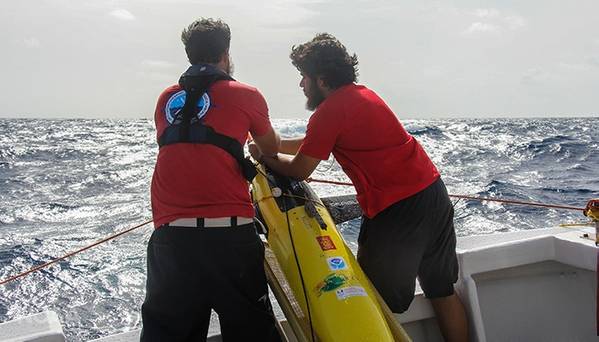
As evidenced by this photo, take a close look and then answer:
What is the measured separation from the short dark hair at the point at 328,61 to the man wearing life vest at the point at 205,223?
0.59 m

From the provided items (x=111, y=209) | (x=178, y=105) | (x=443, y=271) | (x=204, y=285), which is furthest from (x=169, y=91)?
(x=111, y=209)

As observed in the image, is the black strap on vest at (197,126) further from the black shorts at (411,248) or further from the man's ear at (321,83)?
the black shorts at (411,248)

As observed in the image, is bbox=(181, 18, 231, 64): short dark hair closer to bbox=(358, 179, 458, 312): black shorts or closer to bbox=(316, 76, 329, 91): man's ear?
bbox=(316, 76, 329, 91): man's ear

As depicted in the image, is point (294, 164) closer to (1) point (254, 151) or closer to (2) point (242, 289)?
(1) point (254, 151)

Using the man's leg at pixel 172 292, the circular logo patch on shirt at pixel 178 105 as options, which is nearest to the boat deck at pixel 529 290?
the man's leg at pixel 172 292

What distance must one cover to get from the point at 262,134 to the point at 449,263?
4.00 ft

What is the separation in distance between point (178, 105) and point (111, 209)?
9.84 metres

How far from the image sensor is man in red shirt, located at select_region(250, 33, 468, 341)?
319 centimetres

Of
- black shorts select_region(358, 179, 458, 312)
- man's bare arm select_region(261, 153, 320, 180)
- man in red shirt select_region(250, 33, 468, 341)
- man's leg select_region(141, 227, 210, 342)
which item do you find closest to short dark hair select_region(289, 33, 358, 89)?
man in red shirt select_region(250, 33, 468, 341)

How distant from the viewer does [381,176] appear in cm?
321

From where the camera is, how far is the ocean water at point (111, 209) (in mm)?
6867

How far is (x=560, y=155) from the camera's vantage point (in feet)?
70.4

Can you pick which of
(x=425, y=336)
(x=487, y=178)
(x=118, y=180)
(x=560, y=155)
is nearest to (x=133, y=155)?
(x=118, y=180)

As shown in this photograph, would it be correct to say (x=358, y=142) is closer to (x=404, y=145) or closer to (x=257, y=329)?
(x=404, y=145)
